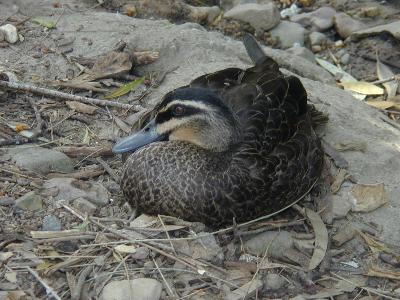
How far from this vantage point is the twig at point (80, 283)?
3879 mm

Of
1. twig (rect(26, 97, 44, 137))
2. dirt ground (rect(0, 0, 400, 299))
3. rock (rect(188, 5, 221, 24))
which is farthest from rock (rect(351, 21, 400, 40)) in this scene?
twig (rect(26, 97, 44, 137))

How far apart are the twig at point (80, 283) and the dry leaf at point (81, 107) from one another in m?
1.68

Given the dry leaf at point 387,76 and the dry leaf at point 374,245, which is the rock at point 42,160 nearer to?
the dry leaf at point 374,245

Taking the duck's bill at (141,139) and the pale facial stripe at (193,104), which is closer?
the pale facial stripe at (193,104)

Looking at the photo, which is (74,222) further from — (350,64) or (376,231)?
(350,64)

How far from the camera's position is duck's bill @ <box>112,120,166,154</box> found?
468cm

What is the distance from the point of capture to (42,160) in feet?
16.0

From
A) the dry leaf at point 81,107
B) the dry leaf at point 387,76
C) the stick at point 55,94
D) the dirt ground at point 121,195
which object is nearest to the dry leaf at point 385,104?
the dirt ground at point 121,195

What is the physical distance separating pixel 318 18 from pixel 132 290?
14.8ft

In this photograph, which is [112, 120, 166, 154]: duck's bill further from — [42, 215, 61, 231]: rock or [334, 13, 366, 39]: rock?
[334, 13, 366, 39]: rock

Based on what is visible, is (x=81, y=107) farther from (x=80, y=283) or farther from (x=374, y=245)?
(x=374, y=245)

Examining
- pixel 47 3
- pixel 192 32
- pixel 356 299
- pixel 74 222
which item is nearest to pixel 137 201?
pixel 74 222

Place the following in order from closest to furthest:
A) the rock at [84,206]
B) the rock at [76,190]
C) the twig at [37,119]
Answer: the rock at [84,206] → the rock at [76,190] → the twig at [37,119]

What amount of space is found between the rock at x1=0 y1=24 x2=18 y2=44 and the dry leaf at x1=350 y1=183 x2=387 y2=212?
289cm
